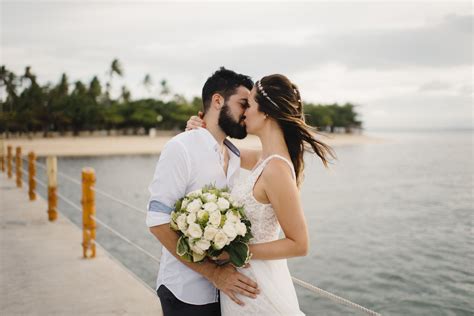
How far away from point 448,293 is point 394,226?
7316 millimetres

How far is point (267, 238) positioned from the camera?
2447mm

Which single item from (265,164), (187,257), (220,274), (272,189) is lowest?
(220,274)

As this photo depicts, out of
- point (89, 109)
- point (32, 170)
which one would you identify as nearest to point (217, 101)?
point (32, 170)

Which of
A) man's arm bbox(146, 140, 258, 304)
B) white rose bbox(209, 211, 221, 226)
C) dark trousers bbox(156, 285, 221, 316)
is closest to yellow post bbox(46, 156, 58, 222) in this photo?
dark trousers bbox(156, 285, 221, 316)

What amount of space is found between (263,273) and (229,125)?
819 mm

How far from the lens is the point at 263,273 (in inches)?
94.4

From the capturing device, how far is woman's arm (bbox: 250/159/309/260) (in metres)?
2.19

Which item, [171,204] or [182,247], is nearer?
[182,247]

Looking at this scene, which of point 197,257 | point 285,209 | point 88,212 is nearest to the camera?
point 285,209

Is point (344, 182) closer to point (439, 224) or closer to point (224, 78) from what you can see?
point (439, 224)

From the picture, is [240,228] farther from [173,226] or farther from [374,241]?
[374,241]

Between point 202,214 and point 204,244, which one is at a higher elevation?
point 202,214

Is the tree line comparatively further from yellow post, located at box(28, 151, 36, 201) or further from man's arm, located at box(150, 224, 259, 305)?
man's arm, located at box(150, 224, 259, 305)

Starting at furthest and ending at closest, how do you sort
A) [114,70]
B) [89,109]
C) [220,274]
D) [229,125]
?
[114,70] → [89,109] → [229,125] → [220,274]
